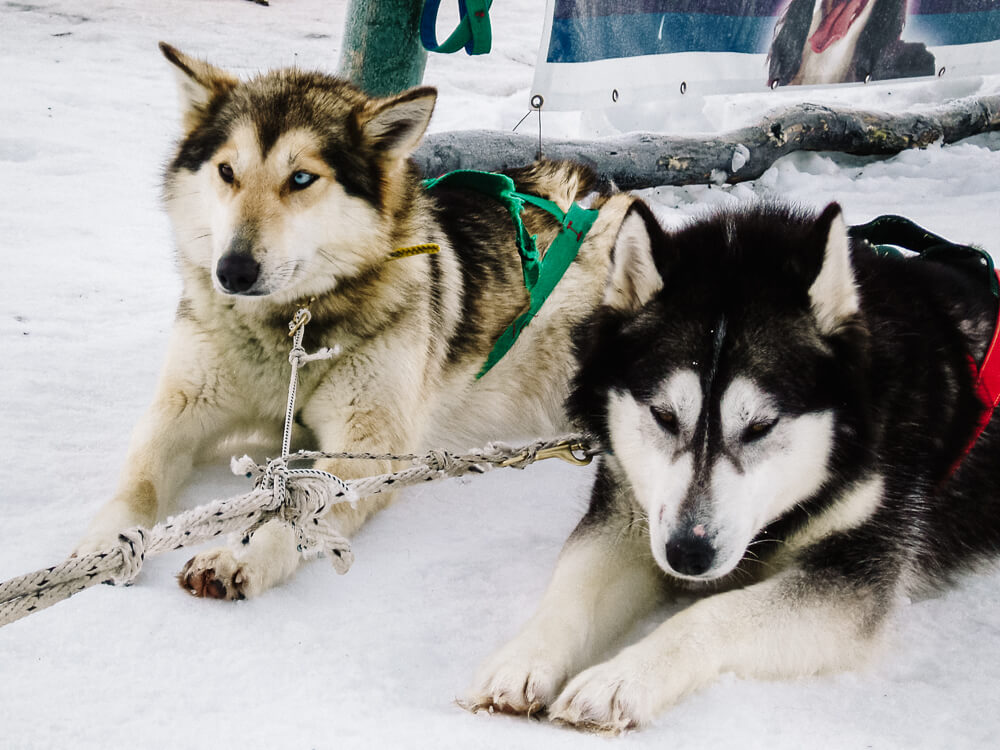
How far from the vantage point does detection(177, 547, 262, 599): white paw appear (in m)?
2.09

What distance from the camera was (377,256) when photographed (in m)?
A: 2.87

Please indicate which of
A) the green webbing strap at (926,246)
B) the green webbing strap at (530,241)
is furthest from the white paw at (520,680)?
the green webbing strap at (530,241)

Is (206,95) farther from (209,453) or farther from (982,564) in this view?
(982,564)

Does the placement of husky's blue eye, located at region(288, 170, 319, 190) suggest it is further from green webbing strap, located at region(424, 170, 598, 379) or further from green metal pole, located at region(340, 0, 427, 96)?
green metal pole, located at region(340, 0, 427, 96)

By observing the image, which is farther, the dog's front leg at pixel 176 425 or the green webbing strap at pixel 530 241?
the green webbing strap at pixel 530 241

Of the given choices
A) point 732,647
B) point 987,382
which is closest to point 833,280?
point 987,382

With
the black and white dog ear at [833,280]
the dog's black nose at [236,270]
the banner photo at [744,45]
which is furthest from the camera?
the banner photo at [744,45]

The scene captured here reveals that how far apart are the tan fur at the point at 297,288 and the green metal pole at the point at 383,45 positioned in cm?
197

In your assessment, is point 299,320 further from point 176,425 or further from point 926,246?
point 926,246

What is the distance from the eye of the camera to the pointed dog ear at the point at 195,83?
2.80m

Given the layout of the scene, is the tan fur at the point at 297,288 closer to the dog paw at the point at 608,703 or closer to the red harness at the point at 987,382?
the dog paw at the point at 608,703

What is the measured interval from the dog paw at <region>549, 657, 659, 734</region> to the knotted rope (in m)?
0.55

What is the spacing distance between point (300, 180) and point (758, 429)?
1.53 metres

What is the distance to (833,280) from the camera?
190 cm
